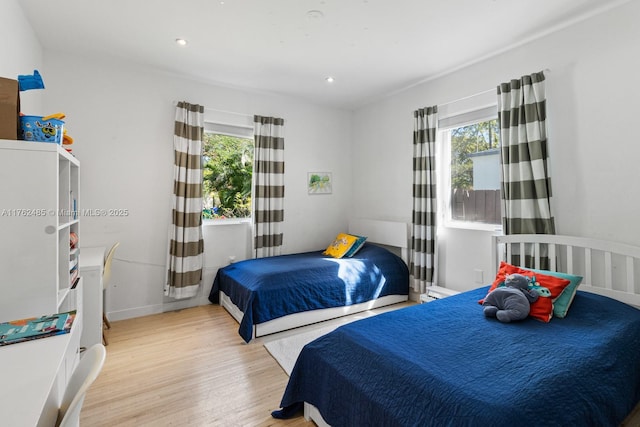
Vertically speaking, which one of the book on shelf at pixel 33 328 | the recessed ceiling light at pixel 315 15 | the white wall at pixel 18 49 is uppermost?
the recessed ceiling light at pixel 315 15

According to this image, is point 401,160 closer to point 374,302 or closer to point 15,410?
point 374,302

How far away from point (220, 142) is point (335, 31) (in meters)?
2.03

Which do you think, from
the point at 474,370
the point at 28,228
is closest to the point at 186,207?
the point at 28,228

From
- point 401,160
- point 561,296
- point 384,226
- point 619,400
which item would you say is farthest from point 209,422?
point 401,160

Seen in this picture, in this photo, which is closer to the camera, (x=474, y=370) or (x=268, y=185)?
(x=474, y=370)

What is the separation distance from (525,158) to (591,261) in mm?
958

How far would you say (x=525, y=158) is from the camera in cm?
266

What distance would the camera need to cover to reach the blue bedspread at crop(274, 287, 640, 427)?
1222mm

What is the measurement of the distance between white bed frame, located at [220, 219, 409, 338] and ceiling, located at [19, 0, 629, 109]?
1.91m

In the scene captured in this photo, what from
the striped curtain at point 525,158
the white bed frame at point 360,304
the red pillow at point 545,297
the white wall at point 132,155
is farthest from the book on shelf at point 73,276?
the striped curtain at point 525,158

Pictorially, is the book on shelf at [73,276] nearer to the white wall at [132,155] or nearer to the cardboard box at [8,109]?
the cardboard box at [8,109]

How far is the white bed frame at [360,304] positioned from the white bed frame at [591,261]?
1188 millimetres

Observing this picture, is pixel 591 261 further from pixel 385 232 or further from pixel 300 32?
pixel 300 32

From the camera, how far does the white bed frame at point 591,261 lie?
2135mm
